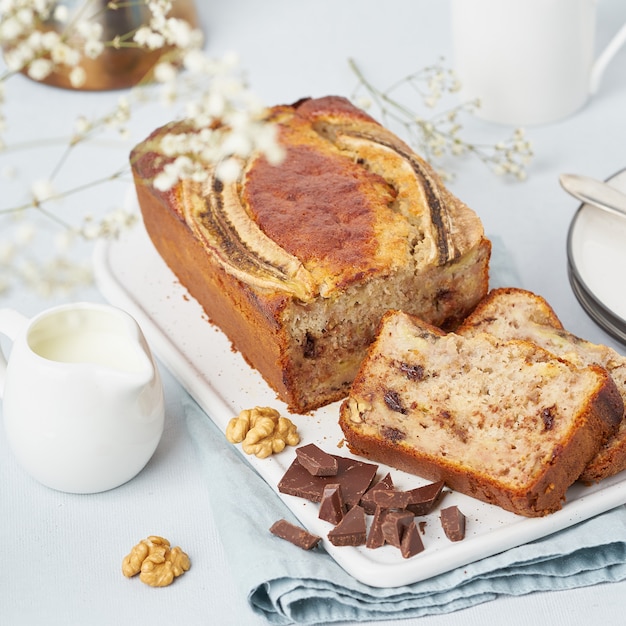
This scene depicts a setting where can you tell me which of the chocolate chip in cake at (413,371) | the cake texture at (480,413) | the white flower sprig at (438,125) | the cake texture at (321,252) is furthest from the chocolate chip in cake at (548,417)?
the white flower sprig at (438,125)

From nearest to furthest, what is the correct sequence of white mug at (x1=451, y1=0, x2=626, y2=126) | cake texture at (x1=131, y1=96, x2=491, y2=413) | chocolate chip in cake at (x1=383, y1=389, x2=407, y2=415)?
chocolate chip in cake at (x1=383, y1=389, x2=407, y2=415) < cake texture at (x1=131, y1=96, x2=491, y2=413) < white mug at (x1=451, y1=0, x2=626, y2=126)

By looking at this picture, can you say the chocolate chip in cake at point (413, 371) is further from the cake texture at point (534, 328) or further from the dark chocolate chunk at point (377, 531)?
the dark chocolate chunk at point (377, 531)

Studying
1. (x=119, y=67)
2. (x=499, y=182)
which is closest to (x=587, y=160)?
(x=499, y=182)

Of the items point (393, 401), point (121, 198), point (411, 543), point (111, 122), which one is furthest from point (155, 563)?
point (121, 198)

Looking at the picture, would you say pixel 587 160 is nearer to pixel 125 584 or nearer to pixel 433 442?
pixel 433 442

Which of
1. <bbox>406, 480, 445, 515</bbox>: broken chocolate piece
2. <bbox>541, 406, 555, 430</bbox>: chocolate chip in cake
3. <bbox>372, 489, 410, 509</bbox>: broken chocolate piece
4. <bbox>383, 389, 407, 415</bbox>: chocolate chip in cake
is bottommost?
<bbox>406, 480, 445, 515</bbox>: broken chocolate piece

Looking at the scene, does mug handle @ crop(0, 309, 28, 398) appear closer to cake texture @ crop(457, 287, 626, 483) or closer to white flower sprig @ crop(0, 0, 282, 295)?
white flower sprig @ crop(0, 0, 282, 295)

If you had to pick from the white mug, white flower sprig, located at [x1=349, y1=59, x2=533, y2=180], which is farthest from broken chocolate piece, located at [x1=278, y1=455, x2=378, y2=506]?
the white mug
